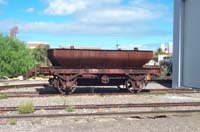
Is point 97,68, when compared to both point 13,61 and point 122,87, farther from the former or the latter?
point 13,61

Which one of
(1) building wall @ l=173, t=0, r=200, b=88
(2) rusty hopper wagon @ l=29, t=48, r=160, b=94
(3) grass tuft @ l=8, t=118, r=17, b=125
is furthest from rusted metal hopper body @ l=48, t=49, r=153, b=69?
(3) grass tuft @ l=8, t=118, r=17, b=125

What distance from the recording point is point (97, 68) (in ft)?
73.2

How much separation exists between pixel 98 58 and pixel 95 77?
0.97 m

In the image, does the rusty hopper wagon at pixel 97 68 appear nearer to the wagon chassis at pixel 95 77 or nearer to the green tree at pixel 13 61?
the wagon chassis at pixel 95 77

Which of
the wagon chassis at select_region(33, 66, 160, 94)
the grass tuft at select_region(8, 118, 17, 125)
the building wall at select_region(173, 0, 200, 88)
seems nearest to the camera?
the grass tuft at select_region(8, 118, 17, 125)

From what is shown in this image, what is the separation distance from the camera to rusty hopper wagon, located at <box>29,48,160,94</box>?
21.8 m

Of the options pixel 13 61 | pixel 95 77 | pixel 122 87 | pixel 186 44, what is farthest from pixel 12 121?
pixel 13 61

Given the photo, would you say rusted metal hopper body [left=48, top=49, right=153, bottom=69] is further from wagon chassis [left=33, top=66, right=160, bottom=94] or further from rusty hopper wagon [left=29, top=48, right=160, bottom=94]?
wagon chassis [left=33, top=66, right=160, bottom=94]

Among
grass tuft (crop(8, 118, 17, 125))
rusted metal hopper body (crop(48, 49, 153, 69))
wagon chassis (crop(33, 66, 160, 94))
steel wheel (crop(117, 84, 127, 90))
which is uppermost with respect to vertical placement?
rusted metal hopper body (crop(48, 49, 153, 69))

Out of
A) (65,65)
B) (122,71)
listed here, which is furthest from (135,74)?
(65,65)

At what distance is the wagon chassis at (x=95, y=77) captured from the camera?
71.1 feet

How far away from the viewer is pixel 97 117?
559 inches

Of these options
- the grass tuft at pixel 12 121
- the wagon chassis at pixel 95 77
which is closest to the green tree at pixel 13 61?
the wagon chassis at pixel 95 77

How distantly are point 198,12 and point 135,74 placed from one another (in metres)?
7.09
